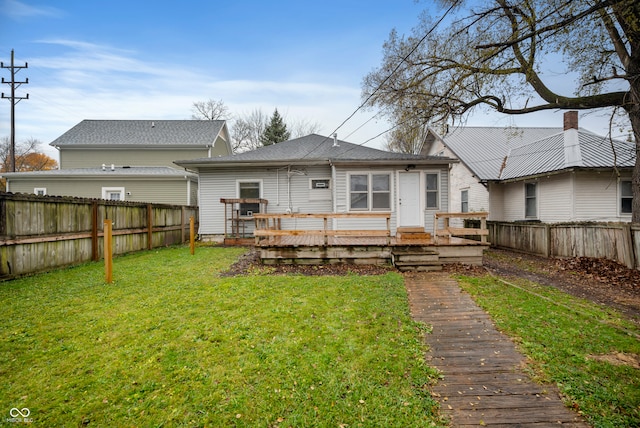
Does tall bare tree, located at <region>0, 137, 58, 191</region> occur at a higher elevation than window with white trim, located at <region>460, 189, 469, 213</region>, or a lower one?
higher

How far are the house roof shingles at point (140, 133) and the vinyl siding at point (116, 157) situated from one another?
1.42 ft

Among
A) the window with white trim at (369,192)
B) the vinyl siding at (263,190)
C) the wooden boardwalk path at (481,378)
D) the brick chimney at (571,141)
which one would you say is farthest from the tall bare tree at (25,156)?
the brick chimney at (571,141)

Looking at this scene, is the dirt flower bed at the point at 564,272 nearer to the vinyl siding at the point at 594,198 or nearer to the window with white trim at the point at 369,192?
the vinyl siding at the point at 594,198

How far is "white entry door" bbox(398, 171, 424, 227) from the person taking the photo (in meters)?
11.1

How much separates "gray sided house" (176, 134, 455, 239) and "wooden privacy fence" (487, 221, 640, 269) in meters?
3.25

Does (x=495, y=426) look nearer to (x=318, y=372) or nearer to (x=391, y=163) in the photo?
(x=318, y=372)

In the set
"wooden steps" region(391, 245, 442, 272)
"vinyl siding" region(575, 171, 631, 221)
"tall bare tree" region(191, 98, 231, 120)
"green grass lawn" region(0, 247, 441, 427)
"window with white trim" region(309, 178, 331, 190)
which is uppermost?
"tall bare tree" region(191, 98, 231, 120)

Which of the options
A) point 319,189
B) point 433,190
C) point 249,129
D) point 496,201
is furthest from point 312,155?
point 249,129

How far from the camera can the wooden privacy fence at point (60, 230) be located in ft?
19.0

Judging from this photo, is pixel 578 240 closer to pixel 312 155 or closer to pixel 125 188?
pixel 312 155

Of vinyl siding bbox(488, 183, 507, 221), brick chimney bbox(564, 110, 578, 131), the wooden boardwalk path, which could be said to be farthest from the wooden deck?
brick chimney bbox(564, 110, 578, 131)

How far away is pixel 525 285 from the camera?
632 cm

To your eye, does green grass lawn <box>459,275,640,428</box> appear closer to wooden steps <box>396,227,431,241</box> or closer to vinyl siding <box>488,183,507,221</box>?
wooden steps <box>396,227,431,241</box>

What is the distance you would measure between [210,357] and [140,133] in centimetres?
2250
